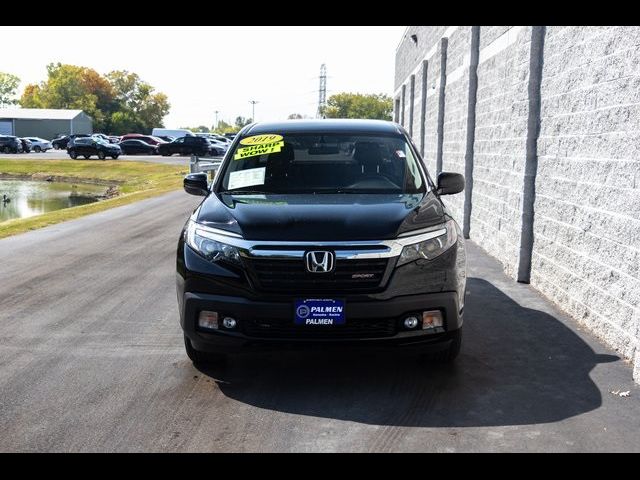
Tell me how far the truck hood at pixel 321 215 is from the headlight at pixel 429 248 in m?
0.12

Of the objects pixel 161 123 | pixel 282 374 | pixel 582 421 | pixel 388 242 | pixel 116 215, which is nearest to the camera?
pixel 582 421

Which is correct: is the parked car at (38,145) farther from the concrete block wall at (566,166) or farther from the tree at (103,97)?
the concrete block wall at (566,166)

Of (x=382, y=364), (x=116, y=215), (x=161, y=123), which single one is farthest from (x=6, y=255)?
(x=161, y=123)

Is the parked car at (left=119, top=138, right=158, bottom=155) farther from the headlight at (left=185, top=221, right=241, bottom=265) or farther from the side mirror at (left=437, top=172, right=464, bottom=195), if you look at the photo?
the headlight at (left=185, top=221, right=241, bottom=265)

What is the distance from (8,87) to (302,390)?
14980 cm

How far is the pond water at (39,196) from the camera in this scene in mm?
26250

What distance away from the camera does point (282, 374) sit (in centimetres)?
554

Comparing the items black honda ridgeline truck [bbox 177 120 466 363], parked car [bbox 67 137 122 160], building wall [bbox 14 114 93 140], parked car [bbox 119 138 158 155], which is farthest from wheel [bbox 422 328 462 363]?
building wall [bbox 14 114 93 140]

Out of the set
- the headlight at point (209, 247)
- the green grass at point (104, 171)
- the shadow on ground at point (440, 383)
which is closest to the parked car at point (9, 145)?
the green grass at point (104, 171)

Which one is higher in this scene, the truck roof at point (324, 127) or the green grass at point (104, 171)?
the truck roof at point (324, 127)

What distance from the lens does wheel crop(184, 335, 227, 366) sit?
5.53 metres

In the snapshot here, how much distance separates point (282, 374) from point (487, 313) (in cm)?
268
